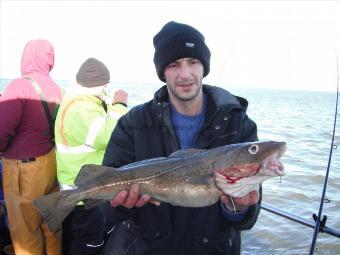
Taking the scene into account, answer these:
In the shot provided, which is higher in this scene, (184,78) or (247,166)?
(184,78)

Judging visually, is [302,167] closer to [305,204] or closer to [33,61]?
[305,204]

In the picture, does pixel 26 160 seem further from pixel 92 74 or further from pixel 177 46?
pixel 177 46

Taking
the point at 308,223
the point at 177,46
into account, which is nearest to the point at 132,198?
the point at 177,46

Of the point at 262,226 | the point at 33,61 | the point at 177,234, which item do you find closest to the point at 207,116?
the point at 177,234

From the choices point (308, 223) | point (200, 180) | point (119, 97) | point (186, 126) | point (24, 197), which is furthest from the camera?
point (119, 97)

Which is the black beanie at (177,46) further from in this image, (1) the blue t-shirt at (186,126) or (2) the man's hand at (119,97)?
(2) the man's hand at (119,97)

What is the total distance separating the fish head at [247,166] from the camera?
2.63m

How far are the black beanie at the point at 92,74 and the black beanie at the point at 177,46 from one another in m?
1.31

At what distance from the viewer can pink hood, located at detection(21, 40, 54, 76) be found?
514cm

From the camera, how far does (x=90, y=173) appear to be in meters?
3.16

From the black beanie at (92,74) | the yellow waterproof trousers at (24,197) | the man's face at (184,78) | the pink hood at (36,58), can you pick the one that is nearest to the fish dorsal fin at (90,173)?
the man's face at (184,78)

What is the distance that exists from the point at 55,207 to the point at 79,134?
150cm

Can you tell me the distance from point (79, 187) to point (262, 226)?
657 centimetres

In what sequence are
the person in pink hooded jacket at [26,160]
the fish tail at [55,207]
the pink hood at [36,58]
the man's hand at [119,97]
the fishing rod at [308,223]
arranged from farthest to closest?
the man's hand at [119,97]
the pink hood at [36,58]
the person in pink hooded jacket at [26,160]
the fishing rod at [308,223]
the fish tail at [55,207]
